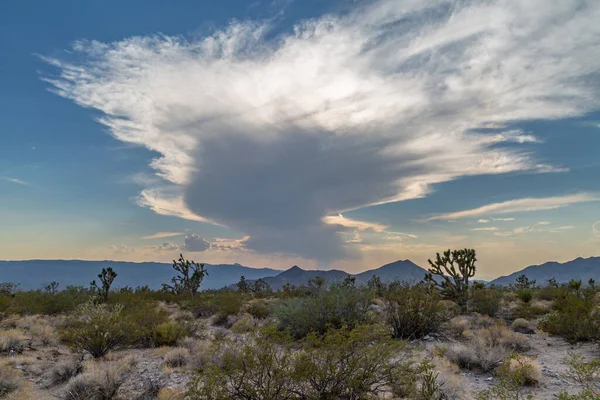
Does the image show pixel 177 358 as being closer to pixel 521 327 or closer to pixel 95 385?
pixel 95 385

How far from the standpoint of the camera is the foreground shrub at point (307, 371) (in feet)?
19.6

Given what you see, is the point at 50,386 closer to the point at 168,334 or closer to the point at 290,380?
the point at 168,334

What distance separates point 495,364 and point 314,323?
5.82 meters

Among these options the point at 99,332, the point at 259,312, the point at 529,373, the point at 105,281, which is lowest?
the point at 529,373

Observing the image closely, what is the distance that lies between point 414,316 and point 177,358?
8.06 metres

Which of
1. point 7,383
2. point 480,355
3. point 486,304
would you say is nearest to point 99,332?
point 7,383

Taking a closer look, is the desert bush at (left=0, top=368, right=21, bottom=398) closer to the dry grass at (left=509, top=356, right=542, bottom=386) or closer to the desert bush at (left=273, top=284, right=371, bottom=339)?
the desert bush at (left=273, top=284, right=371, bottom=339)

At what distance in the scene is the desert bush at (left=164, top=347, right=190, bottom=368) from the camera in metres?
10.4

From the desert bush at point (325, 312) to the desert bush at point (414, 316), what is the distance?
3.16 feet

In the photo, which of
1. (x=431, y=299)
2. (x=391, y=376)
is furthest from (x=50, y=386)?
(x=431, y=299)

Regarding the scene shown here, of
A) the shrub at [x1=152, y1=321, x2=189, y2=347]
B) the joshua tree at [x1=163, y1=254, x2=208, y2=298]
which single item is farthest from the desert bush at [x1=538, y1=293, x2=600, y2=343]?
the joshua tree at [x1=163, y1=254, x2=208, y2=298]

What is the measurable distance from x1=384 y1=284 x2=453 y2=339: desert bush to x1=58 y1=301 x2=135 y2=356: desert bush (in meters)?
8.94

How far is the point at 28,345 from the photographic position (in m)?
12.9

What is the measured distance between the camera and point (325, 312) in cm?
1350
